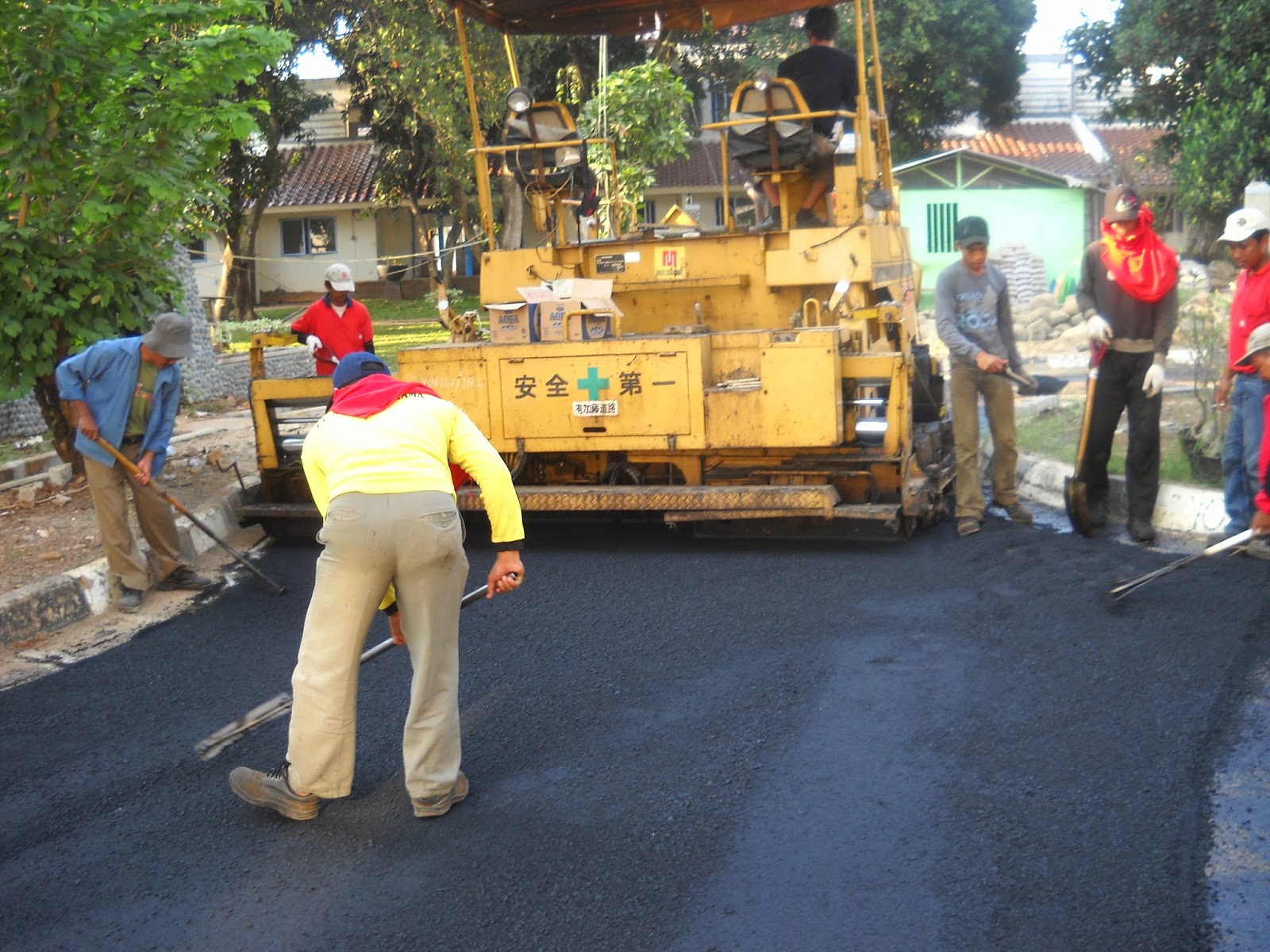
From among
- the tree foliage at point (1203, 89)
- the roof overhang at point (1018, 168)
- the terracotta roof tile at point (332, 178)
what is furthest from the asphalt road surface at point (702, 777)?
the terracotta roof tile at point (332, 178)

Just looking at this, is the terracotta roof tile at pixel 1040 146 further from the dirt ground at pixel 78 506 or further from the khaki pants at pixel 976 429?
the khaki pants at pixel 976 429

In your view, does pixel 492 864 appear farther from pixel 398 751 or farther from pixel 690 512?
pixel 690 512

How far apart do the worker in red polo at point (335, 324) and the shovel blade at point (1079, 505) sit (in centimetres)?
428

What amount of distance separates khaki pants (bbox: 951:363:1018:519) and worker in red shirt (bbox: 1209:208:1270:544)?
120 centimetres

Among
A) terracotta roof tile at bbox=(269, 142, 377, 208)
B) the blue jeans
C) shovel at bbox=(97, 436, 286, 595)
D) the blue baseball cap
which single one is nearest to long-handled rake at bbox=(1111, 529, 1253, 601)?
the blue jeans

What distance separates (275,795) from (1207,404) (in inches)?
255

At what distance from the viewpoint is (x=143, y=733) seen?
4.89 meters

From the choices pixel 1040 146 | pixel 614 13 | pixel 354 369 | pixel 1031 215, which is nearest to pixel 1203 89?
pixel 1031 215

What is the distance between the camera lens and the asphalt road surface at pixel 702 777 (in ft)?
11.0

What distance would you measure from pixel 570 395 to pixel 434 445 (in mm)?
3232

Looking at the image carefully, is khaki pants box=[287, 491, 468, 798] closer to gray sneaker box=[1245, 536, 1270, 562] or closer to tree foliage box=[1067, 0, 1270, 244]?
gray sneaker box=[1245, 536, 1270, 562]

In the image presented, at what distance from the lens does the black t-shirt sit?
Result: 312 inches

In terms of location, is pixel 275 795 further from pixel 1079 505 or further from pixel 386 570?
pixel 1079 505

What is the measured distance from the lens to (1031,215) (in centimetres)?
2597
